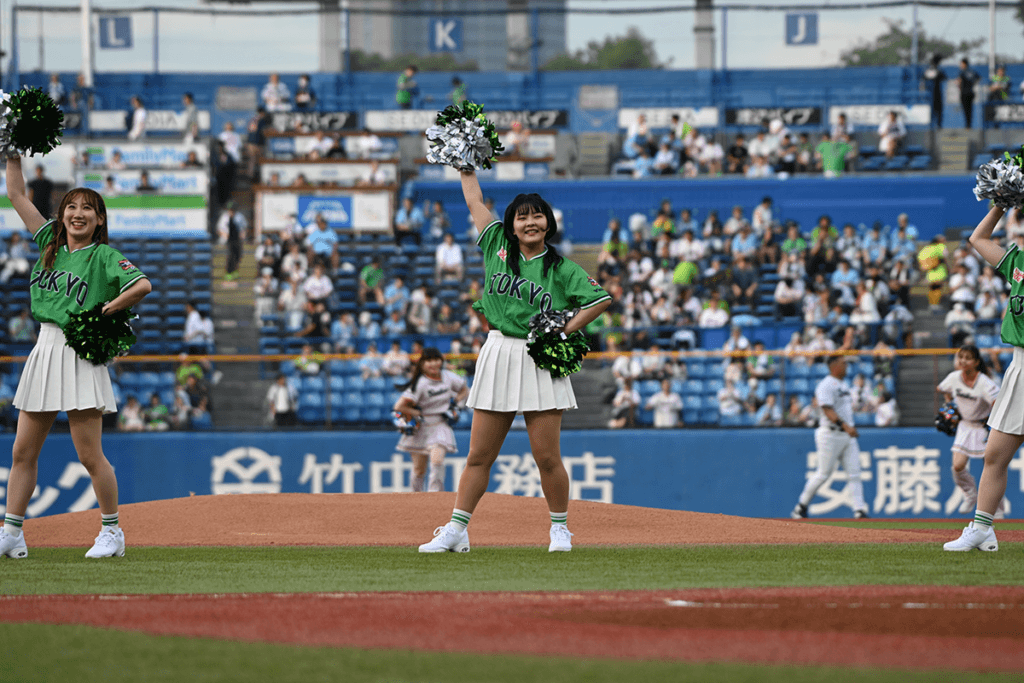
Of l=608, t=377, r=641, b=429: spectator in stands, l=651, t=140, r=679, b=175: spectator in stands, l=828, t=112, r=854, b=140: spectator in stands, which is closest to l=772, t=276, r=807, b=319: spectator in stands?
l=608, t=377, r=641, b=429: spectator in stands

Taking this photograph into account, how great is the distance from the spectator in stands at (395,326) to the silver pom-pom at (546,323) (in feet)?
36.4

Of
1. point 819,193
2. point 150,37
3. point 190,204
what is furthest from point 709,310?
point 150,37

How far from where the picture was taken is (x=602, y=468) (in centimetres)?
1466

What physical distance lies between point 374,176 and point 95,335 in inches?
658

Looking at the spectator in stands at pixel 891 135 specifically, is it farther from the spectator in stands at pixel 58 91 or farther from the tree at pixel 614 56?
→ the spectator in stands at pixel 58 91

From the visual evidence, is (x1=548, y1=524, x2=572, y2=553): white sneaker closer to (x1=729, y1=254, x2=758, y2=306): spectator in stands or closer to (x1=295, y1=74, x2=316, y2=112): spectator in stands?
(x1=729, y1=254, x2=758, y2=306): spectator in stands

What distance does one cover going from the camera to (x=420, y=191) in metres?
24.4

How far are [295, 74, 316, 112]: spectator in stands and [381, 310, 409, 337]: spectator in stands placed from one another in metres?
9.83

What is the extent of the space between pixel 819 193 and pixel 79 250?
19.2 meters

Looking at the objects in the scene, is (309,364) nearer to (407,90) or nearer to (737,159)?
(737,159)

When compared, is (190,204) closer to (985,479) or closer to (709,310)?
(709,310)

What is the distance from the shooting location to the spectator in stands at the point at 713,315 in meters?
17.4

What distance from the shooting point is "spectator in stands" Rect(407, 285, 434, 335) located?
17.6 meters

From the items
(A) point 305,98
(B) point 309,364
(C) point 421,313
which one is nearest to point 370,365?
(B) point 309,364
